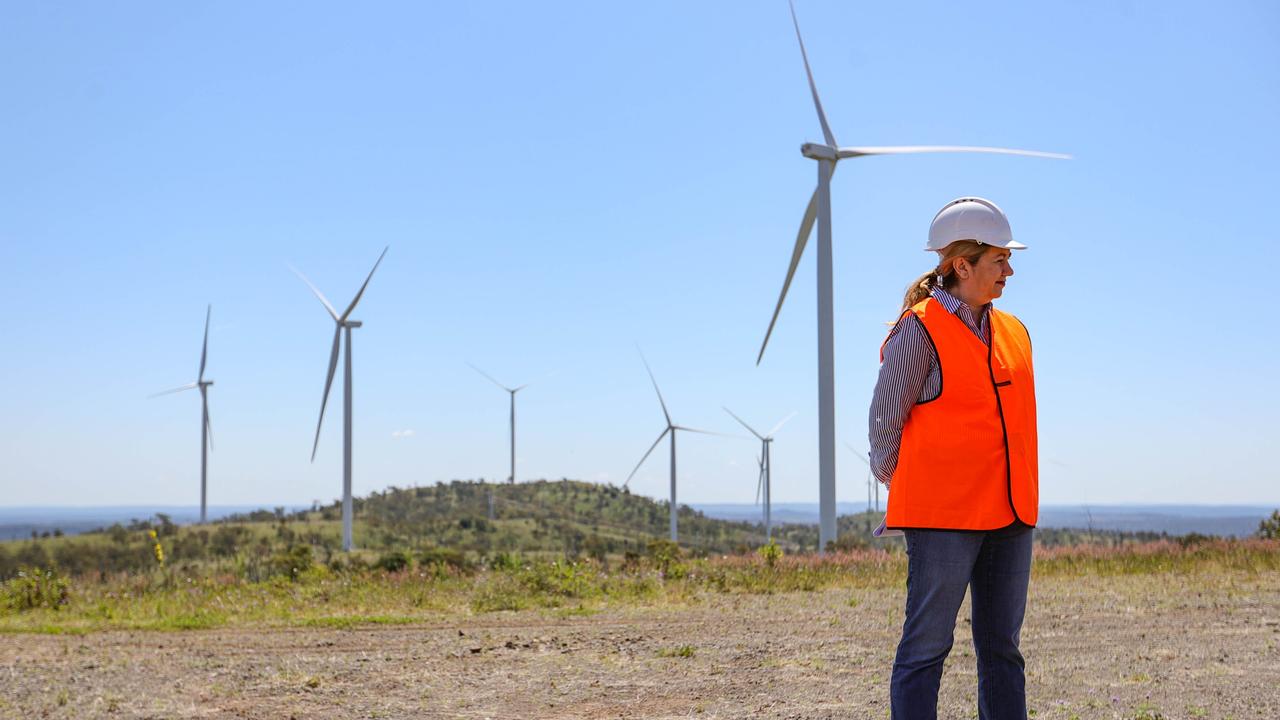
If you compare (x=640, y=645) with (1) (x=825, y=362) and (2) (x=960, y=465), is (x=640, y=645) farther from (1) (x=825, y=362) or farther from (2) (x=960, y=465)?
(1) (x=825, y=362)

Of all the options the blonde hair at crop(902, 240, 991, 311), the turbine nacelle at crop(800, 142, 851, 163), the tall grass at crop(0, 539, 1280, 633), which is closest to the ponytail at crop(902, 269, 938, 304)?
the blonde hair at crop(902, 240, 991, 311)

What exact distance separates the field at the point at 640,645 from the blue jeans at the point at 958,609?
1681 mm

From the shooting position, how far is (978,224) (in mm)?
4039

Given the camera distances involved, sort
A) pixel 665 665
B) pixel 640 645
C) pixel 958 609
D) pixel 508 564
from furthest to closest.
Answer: pixel 508 564, pixel 640 645, pixel 665 665, pixel 958 609

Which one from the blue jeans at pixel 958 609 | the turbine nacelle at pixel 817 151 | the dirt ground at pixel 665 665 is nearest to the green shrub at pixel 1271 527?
the dirt ground at pixel 665 665

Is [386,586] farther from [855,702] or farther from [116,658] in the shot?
[855,702]

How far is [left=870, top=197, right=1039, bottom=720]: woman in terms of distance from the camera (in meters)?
3.80

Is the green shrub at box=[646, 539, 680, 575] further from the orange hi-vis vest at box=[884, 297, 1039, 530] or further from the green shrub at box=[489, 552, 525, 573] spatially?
the orange hi-vis vest at box=[884, 297, 1039, 530]

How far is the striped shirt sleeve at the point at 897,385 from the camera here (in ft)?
12.7

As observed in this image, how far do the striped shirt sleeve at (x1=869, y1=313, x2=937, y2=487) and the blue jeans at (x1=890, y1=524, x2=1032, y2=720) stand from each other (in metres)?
0.32

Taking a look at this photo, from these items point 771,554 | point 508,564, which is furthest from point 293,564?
point 771,554

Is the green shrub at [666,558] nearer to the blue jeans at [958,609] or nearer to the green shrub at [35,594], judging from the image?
the green shrub at [35,594]

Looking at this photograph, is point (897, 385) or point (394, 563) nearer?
point (897, 385)

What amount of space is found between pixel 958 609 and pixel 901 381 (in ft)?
2.71
